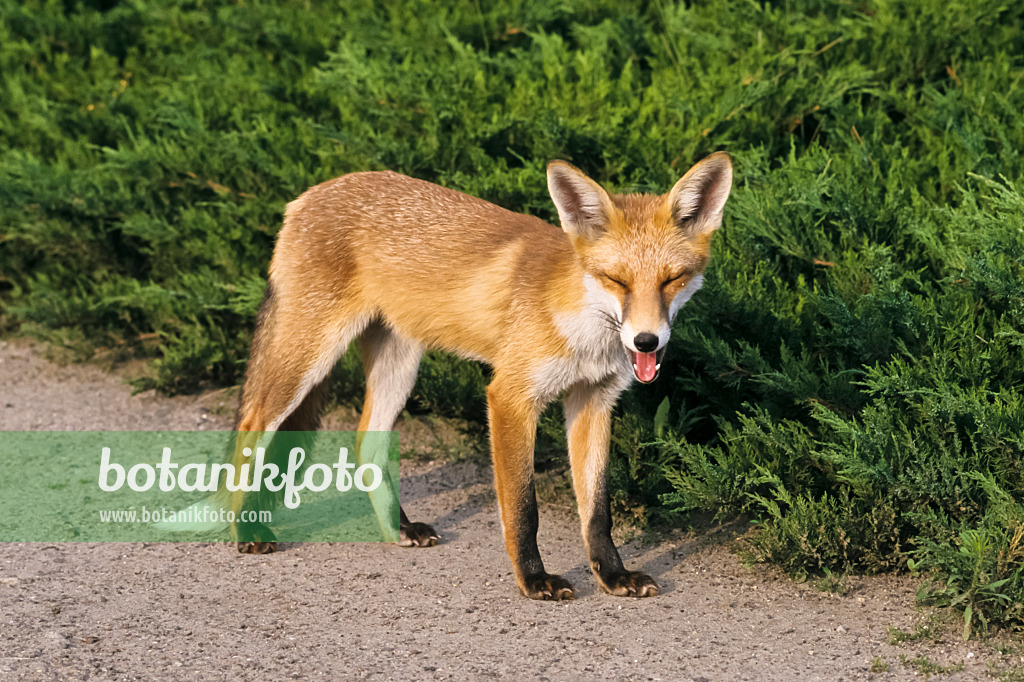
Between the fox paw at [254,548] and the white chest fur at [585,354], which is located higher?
the white chest fur at [585,354]

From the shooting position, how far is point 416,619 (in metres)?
4.05

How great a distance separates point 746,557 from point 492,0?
200 inches

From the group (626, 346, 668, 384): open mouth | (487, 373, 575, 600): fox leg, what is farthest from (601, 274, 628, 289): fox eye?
(487, 373, 575, 600): fox leg

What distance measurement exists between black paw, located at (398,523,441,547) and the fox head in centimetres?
152

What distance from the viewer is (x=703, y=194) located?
3.92 metres

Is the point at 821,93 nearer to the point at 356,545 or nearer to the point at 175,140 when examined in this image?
the point at 356,545

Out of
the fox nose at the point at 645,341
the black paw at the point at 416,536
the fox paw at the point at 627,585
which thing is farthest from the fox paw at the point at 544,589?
the fox nose at the point at 645,341

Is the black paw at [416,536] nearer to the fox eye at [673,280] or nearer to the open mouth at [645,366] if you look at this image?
the open mouth at [645,366]

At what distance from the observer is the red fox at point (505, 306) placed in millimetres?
3848

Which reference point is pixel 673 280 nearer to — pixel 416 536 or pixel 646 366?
pixel 646 366

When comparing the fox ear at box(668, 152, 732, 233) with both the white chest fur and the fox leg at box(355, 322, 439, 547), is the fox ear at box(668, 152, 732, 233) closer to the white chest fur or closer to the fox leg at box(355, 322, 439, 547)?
the white chest fur

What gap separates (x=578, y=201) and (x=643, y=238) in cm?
28

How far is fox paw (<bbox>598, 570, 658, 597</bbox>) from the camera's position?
167 inches

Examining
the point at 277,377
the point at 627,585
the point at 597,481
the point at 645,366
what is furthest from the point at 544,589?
the point at 277,377
